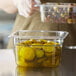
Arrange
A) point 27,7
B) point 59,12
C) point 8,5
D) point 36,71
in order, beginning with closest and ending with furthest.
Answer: point 36,71 < point 59,12 < point 27,7 < point 8,5

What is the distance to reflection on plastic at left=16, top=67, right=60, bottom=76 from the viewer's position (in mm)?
908

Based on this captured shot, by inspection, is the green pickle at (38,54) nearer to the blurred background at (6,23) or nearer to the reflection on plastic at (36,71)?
the reflection on plastic at (36,71)

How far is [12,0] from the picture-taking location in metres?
1.60

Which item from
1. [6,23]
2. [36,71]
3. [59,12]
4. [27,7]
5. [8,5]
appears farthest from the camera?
[6,23]

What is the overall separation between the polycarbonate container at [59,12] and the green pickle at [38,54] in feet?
0.83

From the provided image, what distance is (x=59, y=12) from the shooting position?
1227 mm

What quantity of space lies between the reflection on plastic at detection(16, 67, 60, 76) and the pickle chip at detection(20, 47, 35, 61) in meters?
0.03

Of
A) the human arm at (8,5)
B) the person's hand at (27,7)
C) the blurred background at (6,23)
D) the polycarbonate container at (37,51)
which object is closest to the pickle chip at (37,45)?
Answer: the polycarbonate container at (37,51)

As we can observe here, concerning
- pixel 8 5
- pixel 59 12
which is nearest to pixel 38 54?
pixel 59 12

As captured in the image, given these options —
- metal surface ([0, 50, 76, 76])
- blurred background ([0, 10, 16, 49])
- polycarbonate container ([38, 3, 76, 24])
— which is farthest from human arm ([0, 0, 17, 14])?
blurred background ([0, 10, 16, 49])

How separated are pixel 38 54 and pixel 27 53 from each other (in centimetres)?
3

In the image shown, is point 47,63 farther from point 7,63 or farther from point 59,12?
point 59,12

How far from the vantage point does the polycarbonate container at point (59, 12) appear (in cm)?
121

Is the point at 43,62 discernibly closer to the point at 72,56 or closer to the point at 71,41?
the point at 72,56
